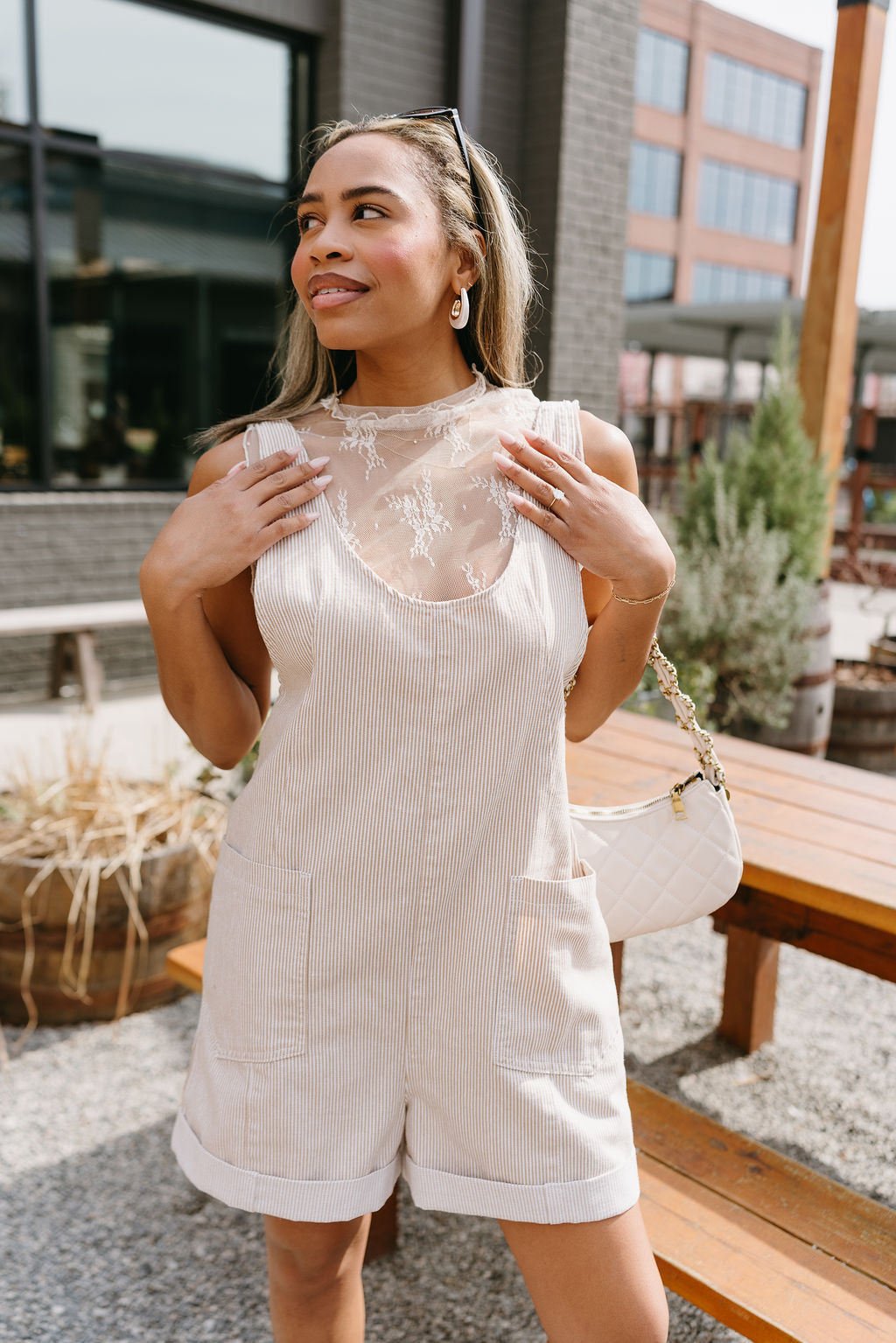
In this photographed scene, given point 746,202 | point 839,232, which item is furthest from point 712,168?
point 839,232

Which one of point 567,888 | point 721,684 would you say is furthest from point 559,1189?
point 721,684

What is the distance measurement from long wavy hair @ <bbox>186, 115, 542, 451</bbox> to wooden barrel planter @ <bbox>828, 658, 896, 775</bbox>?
13.8 ft

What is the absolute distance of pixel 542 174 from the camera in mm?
7266

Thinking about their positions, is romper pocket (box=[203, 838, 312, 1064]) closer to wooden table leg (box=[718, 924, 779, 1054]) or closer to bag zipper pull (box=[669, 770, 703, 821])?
bag zipper pull (box=[669, 770, 703, 821])

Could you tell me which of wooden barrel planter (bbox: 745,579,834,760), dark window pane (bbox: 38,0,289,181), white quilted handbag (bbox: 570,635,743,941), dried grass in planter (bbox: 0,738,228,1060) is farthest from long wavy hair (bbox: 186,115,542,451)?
dark window pane (bbox: 38,0,289,181)

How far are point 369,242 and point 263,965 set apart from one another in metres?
0.87

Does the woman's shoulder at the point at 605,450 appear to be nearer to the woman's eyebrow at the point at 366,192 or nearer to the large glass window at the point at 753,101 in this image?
the woman's eyebrow at the point at 366,192

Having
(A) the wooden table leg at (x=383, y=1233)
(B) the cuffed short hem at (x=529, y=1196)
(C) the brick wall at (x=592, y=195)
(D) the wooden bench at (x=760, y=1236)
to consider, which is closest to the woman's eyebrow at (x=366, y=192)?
(B) the cuffed short hem at (x=529, y=1196)

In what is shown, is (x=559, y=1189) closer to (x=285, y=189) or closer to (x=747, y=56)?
(x=285, y=189)

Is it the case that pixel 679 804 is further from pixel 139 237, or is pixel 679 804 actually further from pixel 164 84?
pixel 164 84

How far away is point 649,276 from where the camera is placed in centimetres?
4156

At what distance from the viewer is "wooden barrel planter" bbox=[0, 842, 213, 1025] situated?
2.81m

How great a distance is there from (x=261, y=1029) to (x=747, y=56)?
5068cm

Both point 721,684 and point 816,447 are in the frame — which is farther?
point 816,447
